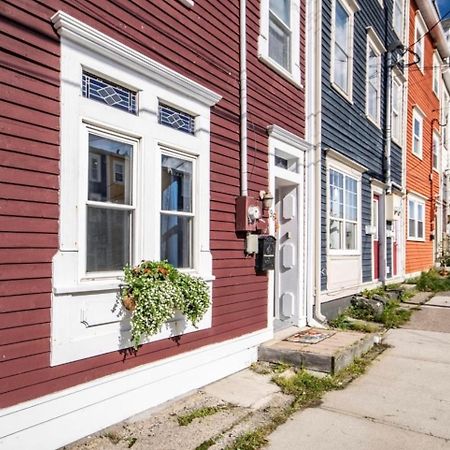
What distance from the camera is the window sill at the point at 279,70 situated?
19.3ft

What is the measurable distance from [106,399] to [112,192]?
5.43 ft

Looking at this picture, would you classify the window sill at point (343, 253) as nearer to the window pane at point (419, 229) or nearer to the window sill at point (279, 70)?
the window sill at point (279, 70)

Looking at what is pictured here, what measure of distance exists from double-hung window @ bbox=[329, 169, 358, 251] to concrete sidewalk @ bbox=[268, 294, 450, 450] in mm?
2671

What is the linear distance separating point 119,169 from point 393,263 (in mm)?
10065

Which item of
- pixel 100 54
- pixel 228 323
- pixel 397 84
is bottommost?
pixel 228 323

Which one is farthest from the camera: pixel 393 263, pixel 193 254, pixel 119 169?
pixel 393 263

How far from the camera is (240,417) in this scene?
3891 mm

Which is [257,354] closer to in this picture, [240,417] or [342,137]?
[240,417]

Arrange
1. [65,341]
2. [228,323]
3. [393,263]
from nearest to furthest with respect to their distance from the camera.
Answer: [65,341], [228,323], [393,263]

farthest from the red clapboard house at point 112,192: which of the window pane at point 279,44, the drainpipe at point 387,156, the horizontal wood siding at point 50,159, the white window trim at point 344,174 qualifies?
the drainpipe at point 387,156

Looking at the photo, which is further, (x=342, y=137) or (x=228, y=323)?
(x=342, y=137)

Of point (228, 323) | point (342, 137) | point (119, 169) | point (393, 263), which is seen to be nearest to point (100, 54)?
point (119, 169)

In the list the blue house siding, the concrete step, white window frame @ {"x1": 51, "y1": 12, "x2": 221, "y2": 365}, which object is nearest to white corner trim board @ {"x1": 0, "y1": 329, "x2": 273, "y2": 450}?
white window frame @ {"x1": 51, "y1": 12, "x2": 221, "y2": 365}

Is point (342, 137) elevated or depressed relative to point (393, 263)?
elevated
